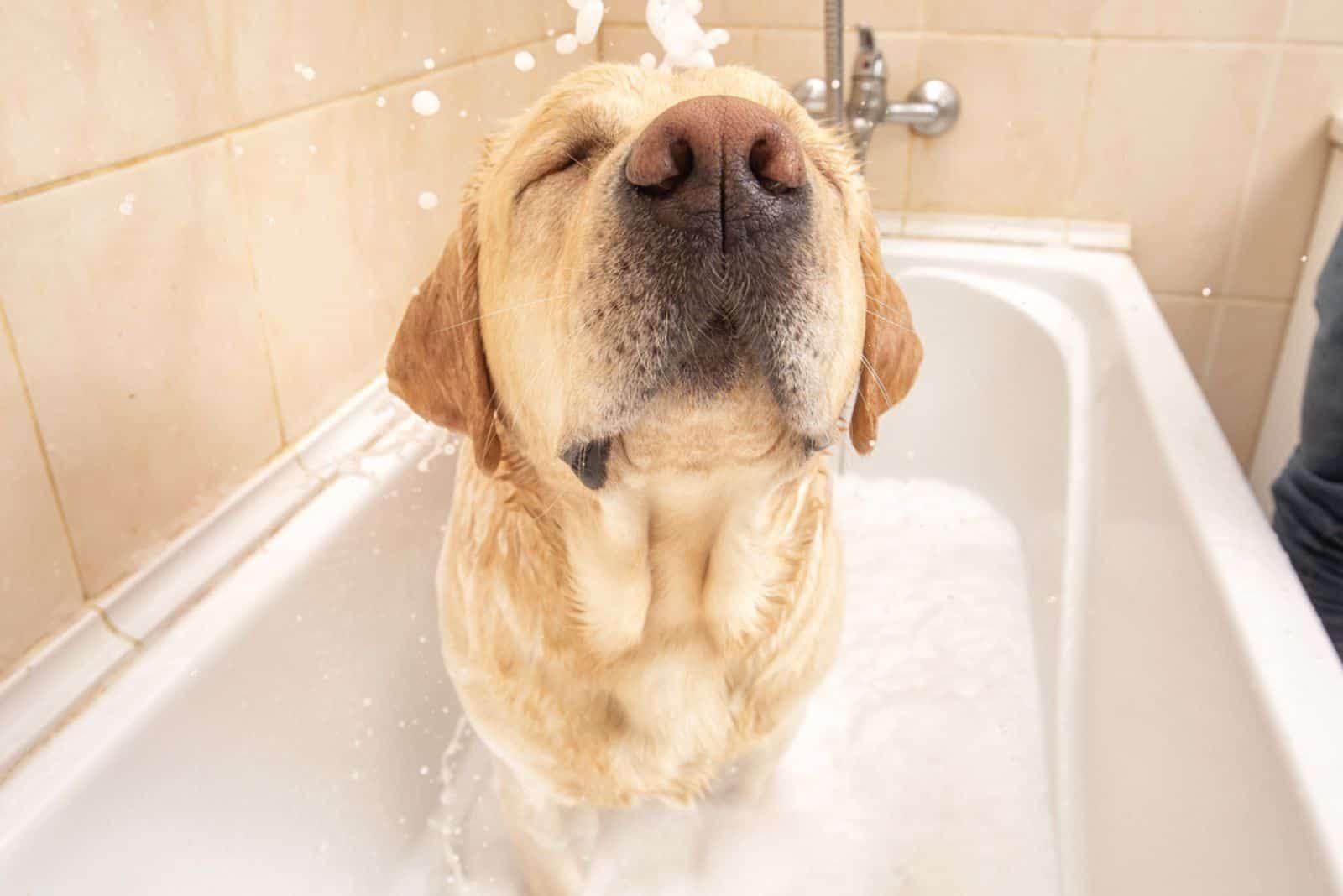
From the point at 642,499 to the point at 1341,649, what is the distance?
1.35 metres

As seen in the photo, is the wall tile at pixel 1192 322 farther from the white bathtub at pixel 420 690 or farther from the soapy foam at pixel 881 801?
the soapy foam at pixel 881 801

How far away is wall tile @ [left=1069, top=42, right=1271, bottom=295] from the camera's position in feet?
8.83

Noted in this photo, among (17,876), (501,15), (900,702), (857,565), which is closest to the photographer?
(17,876)

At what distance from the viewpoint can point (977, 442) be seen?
9.09 feet

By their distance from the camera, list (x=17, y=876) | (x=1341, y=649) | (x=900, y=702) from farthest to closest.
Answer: (x=900, y=702)
(x=1341, y=649)
(x=17, y=876)

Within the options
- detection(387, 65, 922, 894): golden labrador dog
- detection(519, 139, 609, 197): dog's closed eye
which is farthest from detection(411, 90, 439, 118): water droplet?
detection(519, 139, 609, 197): dog's closed eye

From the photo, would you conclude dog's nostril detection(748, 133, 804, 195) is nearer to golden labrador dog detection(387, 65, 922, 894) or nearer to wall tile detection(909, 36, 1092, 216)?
golden labrador dog detection(387, 65, 922, 894)

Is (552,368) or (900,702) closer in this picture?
(552,368)

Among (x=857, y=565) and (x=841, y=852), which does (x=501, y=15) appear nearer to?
(x=857, y=565)

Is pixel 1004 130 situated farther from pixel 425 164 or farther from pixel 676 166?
pixel 676 166

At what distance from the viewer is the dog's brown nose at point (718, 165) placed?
2.78 ft

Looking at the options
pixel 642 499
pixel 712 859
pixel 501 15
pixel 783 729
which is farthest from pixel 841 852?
pixel 501 15

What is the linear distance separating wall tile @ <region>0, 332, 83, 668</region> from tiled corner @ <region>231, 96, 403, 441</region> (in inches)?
20.0

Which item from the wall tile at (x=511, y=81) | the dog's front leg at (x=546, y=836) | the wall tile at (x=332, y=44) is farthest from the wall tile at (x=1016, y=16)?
the dog's front leg at (x=546, y=836)
